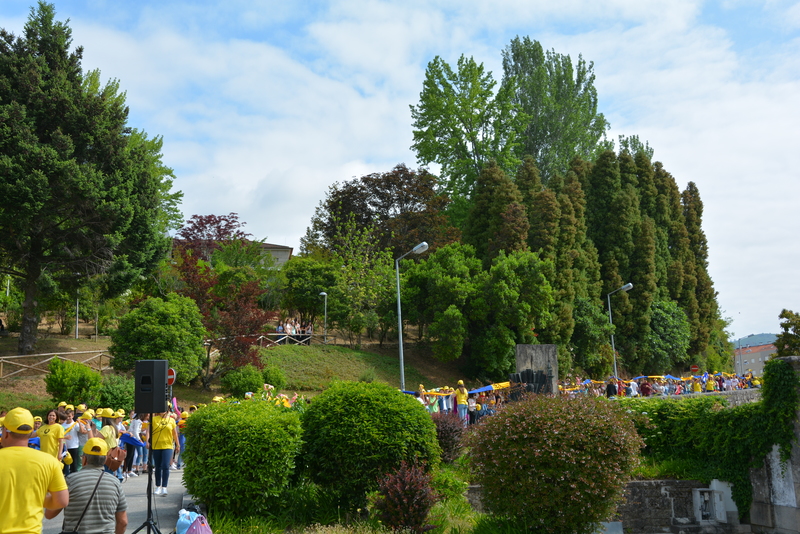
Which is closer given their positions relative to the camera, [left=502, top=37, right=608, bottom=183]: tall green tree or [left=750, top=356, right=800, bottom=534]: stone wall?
[left=750, top=356, right=800, bottom=534]: stone wall

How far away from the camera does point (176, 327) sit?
25.7 meters

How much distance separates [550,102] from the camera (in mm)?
52688

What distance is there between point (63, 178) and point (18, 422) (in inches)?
951

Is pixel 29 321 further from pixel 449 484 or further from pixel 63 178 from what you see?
pixel 449 484

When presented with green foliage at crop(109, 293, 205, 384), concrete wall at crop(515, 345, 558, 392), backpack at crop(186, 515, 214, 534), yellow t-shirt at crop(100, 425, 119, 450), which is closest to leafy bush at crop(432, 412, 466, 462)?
concrete wall at crop(515, 345, 558, 392)

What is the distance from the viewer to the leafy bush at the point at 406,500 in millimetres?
9258

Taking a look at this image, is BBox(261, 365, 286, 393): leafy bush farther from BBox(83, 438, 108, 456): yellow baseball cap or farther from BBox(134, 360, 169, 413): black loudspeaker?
BBox(83, 438, 108, 456): yellow baseball cap

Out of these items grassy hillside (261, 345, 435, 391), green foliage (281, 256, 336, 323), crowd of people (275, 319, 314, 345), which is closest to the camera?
grassy hillside (261, 345, 435, 391)

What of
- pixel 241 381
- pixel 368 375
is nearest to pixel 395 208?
pixel 368 375

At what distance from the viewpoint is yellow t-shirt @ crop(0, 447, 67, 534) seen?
196 inches

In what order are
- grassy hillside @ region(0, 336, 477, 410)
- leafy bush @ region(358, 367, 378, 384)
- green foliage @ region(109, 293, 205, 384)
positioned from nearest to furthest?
green foliage @ region(109, 293, 205, 384)
grassy hillside @ region(0, 336, 477, 410)
leafy bush @ region(358, 367, 378, 384)

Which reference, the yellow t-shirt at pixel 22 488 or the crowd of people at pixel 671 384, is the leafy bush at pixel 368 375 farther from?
the yellow t-shirt at pixel 22 488

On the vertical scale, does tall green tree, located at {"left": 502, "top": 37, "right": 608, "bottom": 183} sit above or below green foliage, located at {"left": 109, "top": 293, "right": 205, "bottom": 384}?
above

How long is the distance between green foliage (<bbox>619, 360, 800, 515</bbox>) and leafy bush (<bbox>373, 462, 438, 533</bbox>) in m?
6.32
